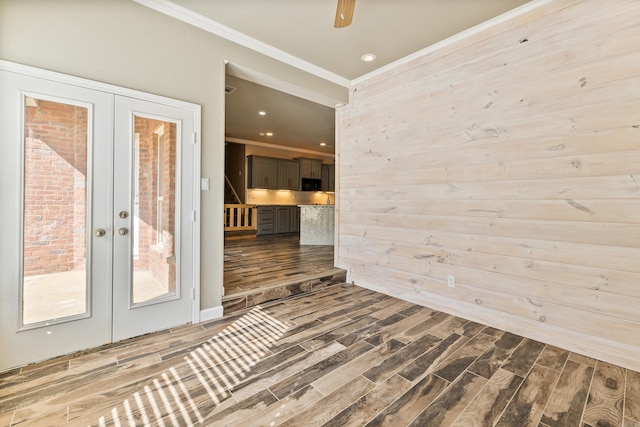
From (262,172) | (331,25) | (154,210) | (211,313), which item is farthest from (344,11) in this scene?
A: (262,172)

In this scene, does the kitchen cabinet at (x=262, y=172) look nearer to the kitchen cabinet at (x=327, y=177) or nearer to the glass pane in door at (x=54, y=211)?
the kitchen cabinet at (x=327, y=177)

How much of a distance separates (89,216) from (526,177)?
369 cm

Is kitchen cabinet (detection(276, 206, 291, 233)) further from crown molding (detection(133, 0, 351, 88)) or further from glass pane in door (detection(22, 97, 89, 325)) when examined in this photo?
glass pane in door (detection(22, 97, 89, 325))

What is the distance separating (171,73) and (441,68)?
108 inches

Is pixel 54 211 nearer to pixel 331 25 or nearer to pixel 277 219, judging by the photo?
pixel 331 25

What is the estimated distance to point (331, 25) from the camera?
275 centimetres

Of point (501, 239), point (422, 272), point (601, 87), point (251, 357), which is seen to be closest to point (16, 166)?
point (251, 357)

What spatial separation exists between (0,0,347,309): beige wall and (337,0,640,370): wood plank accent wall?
1846 millimetres

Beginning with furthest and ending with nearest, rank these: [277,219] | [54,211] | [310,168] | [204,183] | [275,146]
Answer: [310,168]
[275,146]
[277,219]
[204,183]
[54,211]

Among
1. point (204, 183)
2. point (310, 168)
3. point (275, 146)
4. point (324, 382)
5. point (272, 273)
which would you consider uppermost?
point (275, 146)

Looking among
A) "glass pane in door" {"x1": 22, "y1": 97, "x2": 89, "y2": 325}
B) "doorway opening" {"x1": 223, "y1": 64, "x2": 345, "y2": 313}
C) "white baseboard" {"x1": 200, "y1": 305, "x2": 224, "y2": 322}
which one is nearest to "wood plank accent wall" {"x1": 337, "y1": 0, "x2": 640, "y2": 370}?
"doorway opening" {"x1": 223, "y1": 64, "x2": 345, "y2": 313}

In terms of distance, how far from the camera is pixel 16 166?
192cm

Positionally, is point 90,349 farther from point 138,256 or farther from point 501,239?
point 501,239

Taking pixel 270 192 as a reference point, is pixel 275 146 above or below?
above
